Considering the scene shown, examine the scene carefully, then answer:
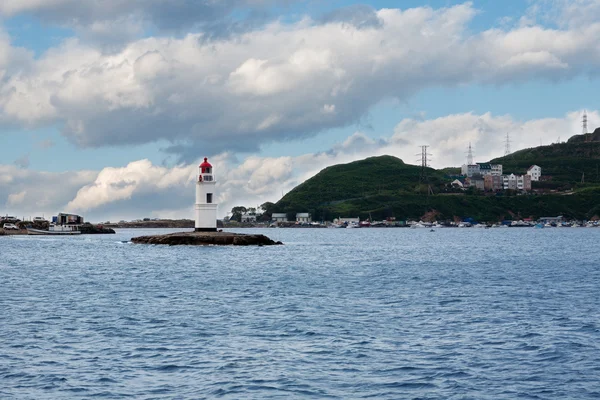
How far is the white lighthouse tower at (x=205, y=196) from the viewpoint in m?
113

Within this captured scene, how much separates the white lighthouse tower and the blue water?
4788cm

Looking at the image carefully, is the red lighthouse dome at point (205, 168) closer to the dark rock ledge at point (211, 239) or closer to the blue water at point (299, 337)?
the dark rock ledge at point (211, 239)

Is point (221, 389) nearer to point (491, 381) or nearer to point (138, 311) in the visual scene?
point (491, 381)

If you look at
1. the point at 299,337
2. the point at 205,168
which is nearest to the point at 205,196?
the point at 205,168

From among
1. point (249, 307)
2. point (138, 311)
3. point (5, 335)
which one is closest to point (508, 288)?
point (249, 307)

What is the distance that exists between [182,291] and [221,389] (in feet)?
101

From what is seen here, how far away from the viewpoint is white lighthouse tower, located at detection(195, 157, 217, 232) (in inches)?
4456

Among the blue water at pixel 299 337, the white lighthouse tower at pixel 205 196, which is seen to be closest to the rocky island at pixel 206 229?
the white lighthouse tower at pixel 205 196

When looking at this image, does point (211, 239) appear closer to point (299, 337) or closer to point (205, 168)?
point (205, 168)

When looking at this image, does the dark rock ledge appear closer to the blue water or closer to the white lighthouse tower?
the white lighthouse tower

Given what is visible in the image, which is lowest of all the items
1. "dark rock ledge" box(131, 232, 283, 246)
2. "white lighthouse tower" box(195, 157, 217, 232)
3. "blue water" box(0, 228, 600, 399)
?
"blue water" box(0, 228, 600, 399)

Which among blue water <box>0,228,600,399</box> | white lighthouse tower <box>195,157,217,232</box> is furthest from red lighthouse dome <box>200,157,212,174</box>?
blue water <box>0,228,600,399</box>

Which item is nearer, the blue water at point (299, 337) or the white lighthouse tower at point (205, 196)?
the blue water at point (299, 337)

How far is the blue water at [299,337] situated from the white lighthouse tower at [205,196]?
47880mm
